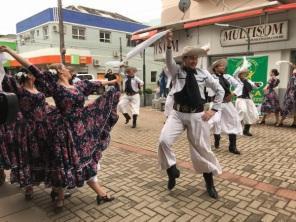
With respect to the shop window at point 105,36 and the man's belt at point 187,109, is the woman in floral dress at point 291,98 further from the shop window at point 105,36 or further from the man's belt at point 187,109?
the shop window at point 105,36

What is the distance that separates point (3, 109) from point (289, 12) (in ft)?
36.2

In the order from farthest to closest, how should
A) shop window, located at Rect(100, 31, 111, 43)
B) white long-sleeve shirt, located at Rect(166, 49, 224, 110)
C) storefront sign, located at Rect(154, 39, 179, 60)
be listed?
shop window, located at Rect(100, 31, 111, 43) < storefront sign, located at Rect(154, 39, 179, 60) < white long-sleeve shirt, located at Rect(166, 49, 224, 110)

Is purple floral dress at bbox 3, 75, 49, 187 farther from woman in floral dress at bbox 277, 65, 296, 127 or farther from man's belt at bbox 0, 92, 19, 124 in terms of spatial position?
woman in floral dress at bbox 277, 65, 296, 127

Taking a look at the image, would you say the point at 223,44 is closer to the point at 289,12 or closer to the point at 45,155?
the point at 289,12

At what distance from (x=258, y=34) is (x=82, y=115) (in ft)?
32.2

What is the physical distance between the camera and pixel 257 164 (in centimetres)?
538

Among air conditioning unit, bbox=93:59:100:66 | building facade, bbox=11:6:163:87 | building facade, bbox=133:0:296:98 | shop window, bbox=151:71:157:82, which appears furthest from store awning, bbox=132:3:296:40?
shop window, bbox=151:71:157:82

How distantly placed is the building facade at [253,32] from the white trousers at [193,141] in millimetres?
6158

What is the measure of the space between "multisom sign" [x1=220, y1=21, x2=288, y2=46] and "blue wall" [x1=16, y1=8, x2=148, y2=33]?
22593mm

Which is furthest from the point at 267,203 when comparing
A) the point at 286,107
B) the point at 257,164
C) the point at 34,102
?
the point at 286,107

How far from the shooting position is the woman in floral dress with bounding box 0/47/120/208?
3377mm

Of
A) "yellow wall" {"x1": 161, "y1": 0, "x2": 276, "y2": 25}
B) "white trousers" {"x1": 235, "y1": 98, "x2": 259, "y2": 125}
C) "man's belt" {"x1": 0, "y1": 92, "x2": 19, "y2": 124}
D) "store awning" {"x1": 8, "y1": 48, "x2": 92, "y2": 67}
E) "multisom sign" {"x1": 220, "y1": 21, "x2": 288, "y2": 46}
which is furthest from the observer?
"store awning" {"x1": 8, "y1": 48, "x2": 92, "y2": 67}

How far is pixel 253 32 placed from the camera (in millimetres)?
11727

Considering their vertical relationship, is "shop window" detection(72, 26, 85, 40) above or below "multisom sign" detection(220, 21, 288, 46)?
above
